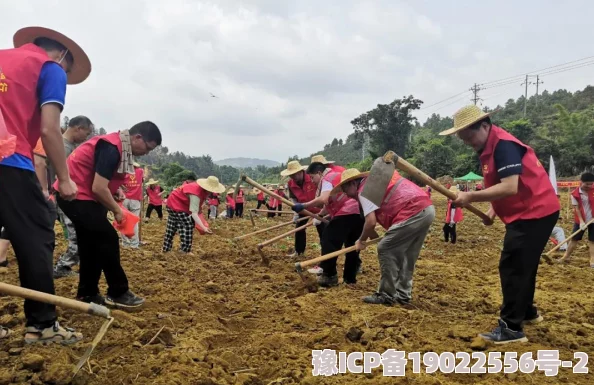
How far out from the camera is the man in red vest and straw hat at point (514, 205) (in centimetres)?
318

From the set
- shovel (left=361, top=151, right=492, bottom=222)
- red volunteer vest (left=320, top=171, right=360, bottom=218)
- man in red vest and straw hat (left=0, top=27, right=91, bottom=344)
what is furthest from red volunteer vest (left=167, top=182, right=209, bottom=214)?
man in red vest and straw hat (left=0, top=27, right=91, bottom=344)

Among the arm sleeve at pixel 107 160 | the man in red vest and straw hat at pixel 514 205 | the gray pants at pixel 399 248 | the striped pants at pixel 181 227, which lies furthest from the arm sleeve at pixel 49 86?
the striped pants at pixel 181 227

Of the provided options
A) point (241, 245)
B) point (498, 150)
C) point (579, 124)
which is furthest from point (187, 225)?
point (579, 124)

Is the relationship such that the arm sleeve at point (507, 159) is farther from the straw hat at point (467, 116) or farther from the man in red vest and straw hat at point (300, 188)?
the man in red vest and straw hat at point (300, 188)

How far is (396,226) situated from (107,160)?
267 cm

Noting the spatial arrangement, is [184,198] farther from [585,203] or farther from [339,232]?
[585,203]

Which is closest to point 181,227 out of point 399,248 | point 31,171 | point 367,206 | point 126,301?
point 126,301

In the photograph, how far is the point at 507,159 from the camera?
3.18 meters

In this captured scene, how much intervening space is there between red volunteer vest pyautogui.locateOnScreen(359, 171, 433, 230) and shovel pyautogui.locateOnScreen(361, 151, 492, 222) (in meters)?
0.18

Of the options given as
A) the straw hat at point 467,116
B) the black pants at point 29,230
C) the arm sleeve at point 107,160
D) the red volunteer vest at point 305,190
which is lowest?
the black pants at point 29,230

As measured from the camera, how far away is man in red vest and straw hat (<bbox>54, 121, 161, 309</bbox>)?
3.57 metres

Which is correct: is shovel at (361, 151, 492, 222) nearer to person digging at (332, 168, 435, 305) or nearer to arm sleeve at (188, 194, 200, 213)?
person digging at (332, 168, 435, 305)

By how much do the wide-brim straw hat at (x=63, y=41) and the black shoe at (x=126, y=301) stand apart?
1.85 metres

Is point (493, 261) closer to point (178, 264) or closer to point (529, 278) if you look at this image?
point (529, 278)
